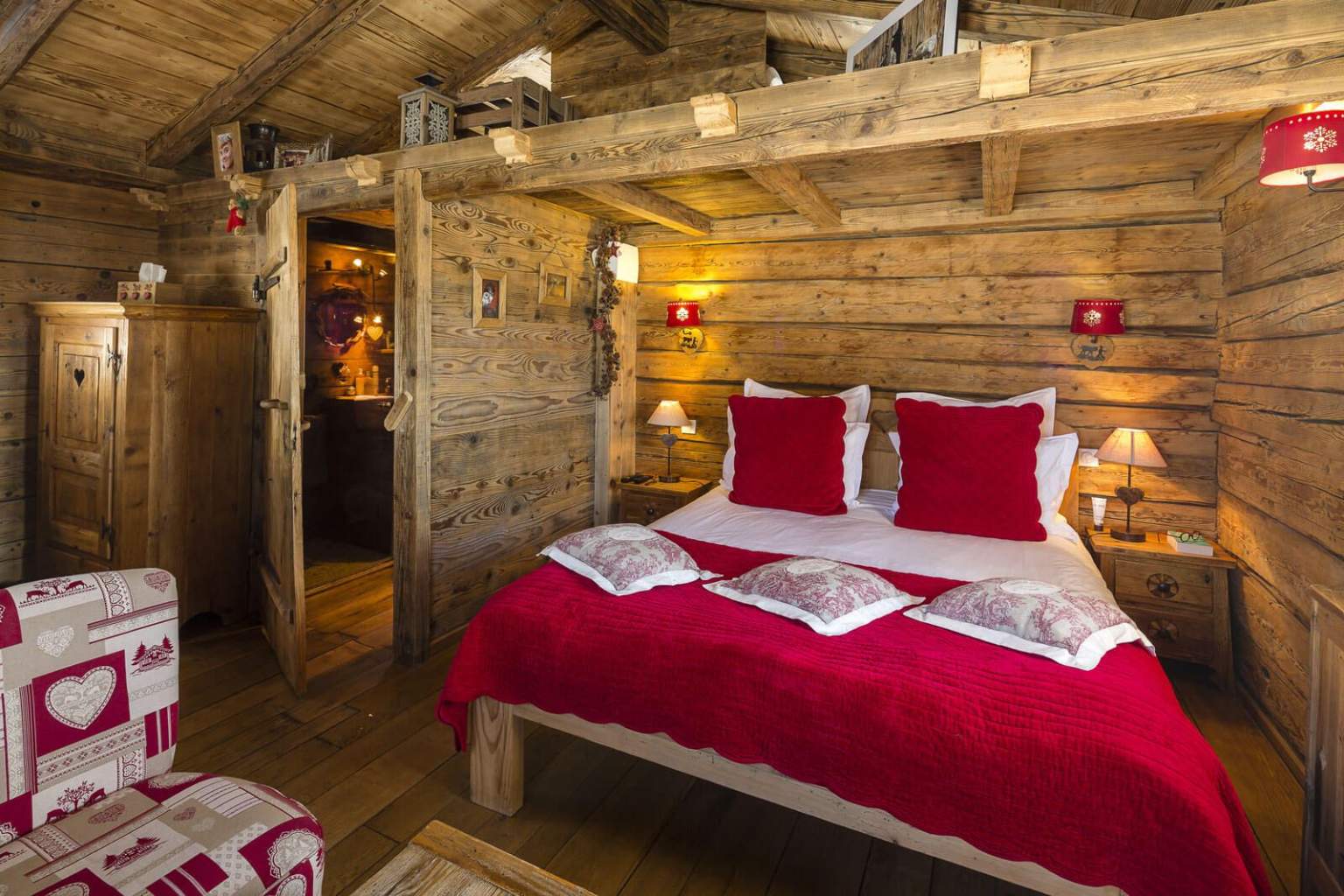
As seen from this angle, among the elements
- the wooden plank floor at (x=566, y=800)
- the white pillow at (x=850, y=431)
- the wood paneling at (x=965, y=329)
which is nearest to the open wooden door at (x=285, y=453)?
the wooden plank floor at (x=566, y=800)

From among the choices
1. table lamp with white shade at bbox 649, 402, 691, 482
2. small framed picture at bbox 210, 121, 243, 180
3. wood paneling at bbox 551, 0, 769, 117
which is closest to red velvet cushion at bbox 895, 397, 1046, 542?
table lamp with white shade at bbox 649, 402, 691, 482

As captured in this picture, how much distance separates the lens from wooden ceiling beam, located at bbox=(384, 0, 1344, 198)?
1.61m

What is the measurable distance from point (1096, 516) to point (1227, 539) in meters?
0.47

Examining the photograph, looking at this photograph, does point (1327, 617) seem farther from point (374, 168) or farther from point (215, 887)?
point (374, 168)

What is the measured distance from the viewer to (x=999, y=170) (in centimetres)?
239

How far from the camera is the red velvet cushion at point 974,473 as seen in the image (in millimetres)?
2732

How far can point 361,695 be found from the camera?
262 cm

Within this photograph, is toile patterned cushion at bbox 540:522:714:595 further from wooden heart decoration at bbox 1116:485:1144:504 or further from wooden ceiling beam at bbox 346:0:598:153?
wooden ceiling beam at bbox 346:0:598:153

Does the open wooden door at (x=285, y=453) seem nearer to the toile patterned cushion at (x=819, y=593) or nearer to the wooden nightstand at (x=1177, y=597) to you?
the toile patterned cushion at (x=819, y=593)

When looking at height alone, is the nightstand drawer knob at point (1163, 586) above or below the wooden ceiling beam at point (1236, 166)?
below

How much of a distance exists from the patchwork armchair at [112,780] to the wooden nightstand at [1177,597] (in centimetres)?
293

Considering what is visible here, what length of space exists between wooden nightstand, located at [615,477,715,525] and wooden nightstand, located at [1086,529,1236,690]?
193 cm

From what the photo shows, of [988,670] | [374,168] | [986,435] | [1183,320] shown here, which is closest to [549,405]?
[374,168]

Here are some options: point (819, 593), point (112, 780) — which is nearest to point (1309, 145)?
point (819, 593)
